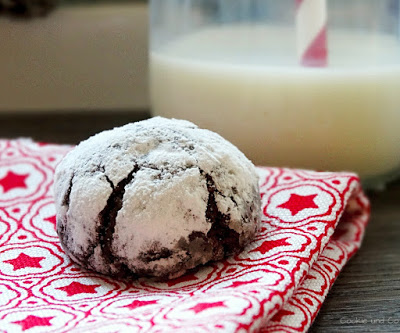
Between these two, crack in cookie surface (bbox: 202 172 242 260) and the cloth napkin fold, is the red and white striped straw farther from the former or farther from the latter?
crack in cookie surface (bbox: 202 172 242 260)

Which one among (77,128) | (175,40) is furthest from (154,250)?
(77,128)

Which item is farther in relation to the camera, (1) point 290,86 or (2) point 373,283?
(1) point 290,86

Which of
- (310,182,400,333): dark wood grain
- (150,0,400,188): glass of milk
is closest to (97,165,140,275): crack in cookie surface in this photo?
(310,182,400,333): dark wood grain

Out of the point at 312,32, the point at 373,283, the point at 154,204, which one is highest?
the point at 312,32

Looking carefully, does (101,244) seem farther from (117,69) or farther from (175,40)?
(117,69)

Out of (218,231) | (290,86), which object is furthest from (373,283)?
(290,86)

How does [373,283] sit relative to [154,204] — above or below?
below

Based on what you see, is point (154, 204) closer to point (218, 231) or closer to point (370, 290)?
point (218, 231)
